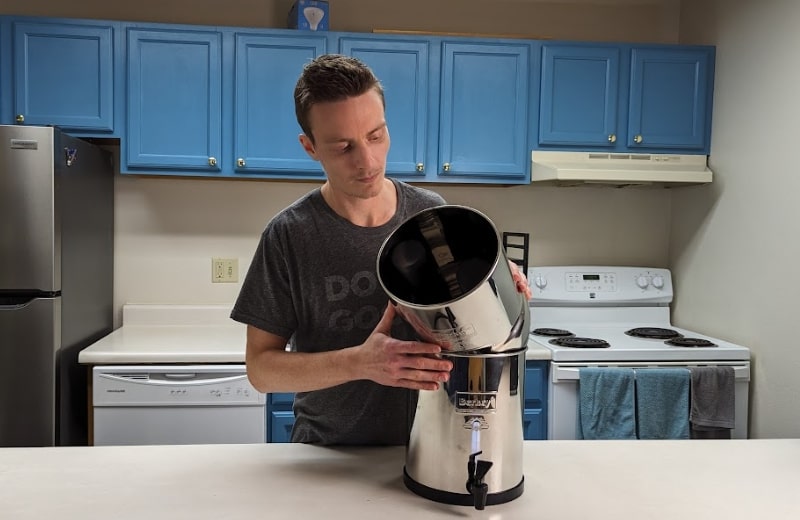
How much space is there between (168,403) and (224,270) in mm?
786

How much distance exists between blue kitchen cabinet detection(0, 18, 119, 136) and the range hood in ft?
5.89

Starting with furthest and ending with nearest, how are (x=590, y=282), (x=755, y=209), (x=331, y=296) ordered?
(x=590, y=282) < (x=755, y=209) < (x=331, y=296)

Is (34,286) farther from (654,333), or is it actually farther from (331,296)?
(654,333)

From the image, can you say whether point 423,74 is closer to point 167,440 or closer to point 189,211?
point 189,211

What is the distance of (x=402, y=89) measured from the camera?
2.77 meters


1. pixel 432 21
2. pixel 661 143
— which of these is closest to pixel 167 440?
pixel 432 21

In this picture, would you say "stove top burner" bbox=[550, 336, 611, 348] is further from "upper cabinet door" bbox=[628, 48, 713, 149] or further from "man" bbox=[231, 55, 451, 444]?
"man" bbox=[231, 55, 451, 444]

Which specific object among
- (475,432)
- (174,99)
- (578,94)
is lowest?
(475,432)

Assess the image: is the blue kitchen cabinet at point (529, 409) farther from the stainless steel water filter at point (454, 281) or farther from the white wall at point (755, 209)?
the stainless steel water filter at point (454, 281)

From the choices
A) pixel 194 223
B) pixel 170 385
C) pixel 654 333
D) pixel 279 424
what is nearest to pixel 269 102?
pixel 194 223

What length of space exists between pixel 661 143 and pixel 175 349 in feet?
7.27

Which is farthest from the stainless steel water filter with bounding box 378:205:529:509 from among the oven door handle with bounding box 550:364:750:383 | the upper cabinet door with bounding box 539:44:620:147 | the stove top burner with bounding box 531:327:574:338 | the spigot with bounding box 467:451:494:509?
the upper cabinet door with bounding box 539:44:620:147

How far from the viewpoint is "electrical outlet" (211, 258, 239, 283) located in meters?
3.02

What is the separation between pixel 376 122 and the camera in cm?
115
